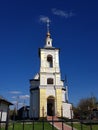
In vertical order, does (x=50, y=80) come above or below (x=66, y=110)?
above

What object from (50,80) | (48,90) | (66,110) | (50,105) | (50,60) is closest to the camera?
(66,110)

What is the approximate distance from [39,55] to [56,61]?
4138 millimetres

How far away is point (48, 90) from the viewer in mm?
43938

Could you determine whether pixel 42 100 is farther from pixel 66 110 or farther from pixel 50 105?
pixel 66 110

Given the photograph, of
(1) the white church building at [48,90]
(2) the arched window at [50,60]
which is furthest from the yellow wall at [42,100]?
(2) the arched window at [50,60]

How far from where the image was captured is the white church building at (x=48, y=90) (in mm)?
42781

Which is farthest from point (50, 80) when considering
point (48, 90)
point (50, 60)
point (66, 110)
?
point (66, 110)

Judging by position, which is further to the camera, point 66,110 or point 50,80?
point 50,80

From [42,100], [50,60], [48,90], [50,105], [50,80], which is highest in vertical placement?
[50,60]

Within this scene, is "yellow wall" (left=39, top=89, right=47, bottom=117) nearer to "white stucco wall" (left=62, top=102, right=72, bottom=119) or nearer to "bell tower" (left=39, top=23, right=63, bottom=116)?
"bell tower" (left=39, top=23, right=63, bottom=116)

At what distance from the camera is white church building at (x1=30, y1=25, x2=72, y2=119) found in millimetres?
42781

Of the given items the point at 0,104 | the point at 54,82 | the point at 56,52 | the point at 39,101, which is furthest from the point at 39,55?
the point at 0,104

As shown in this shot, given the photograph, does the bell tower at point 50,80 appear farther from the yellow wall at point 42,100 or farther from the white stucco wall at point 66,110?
the white stucco wall at point 66,110

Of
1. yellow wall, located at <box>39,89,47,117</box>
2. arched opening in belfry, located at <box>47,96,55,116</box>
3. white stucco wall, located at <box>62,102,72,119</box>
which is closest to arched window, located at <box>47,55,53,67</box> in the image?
yellow wall, located at <box>39,89,47,117</box>
